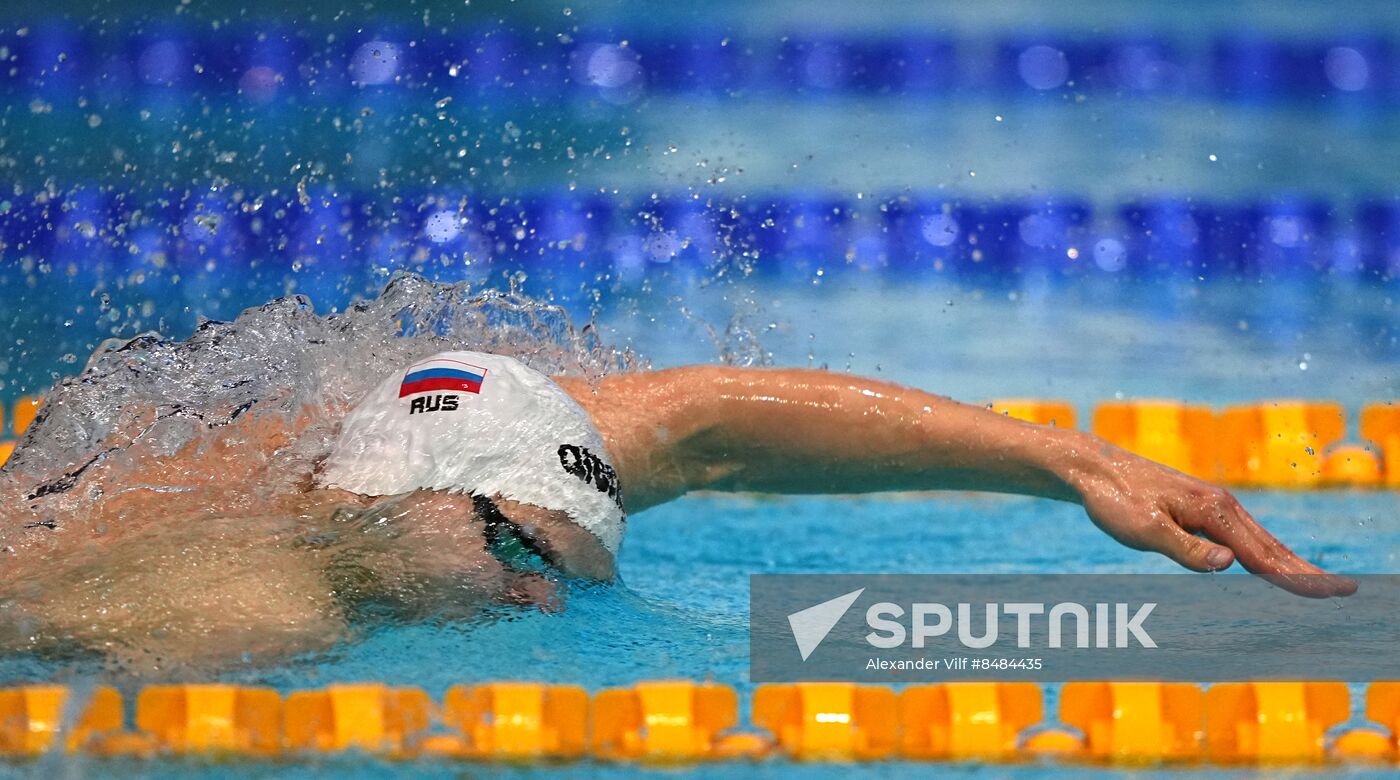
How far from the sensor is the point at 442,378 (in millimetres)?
1812

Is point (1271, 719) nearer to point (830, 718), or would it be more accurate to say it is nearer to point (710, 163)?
point (830, 718)

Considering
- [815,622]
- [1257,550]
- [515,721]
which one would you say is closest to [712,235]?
[815,622]

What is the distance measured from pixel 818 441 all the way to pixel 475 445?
1.44ft

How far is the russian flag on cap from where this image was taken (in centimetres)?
180

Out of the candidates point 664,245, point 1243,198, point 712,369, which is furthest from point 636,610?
point 1243,198

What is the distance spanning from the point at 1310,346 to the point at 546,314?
2.49m

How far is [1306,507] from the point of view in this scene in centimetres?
316

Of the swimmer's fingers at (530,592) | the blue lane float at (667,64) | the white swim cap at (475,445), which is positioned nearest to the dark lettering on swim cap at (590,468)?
the white swim cap at (475,445)

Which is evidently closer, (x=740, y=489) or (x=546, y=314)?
(x=740, y=489)

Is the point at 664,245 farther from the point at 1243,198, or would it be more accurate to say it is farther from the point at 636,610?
the point at 636,610

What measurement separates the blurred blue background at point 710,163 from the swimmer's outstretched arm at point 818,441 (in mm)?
2152

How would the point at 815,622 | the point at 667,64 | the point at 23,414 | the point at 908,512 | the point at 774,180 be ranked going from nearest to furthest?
the point at 815,622
the point at 908,512
the point at 23,414
the point at 774,180
the point at 667,64

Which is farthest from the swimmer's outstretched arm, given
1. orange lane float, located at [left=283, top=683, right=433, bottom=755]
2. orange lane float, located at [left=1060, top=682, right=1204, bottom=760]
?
orange lane float, located at [left=283, top=683, right=433, bottom=755]

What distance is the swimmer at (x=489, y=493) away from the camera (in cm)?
167
